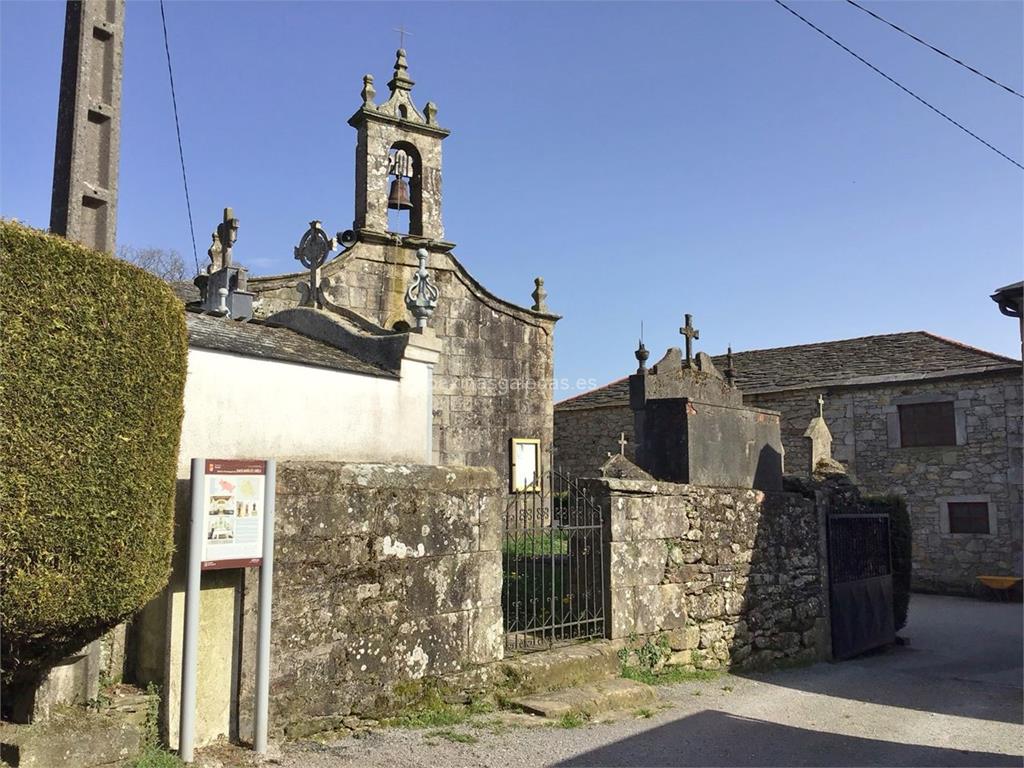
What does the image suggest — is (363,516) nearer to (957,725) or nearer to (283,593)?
(283,593)

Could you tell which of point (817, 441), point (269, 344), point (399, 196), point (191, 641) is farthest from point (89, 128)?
point (817, 441)

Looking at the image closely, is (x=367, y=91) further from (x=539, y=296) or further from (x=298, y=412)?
(x=298, y=412)

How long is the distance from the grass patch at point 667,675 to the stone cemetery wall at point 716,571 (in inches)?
4.5

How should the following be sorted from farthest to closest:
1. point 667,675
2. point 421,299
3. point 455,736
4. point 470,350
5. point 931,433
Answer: point 931,433, point 470,350, point 667,675, point 421,299, point 455,736

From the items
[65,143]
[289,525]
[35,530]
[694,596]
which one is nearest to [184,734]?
[289,525]

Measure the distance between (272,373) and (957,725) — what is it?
21.5 ft

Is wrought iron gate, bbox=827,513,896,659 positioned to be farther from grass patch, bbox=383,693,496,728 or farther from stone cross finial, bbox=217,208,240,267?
stone cross finial, bbox=217,208,240,267

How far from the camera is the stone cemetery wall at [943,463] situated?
17.1 m

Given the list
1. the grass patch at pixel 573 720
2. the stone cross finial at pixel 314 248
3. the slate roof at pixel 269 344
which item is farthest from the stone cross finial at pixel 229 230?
the grass patch at pixel 573 720

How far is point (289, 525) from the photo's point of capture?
17.6ft

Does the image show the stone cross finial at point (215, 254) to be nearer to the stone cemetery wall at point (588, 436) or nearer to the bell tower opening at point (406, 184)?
the bell tower opening at point (406, 184)

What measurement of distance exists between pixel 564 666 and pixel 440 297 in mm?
8374

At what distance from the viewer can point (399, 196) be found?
45.3 ft

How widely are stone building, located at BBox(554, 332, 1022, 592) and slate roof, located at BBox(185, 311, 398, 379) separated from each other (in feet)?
42.9
